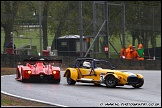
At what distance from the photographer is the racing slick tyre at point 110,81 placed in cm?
1736

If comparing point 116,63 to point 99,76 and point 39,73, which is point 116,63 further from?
point 39,73

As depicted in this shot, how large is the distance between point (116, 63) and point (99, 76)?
40.3 feet

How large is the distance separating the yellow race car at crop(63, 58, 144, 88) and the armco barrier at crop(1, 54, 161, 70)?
29.8 feet

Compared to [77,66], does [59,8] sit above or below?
above

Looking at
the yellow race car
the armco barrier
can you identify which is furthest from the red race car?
the armco barrier

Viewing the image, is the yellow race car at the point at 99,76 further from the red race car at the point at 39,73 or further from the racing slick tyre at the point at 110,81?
the red race car at the point at 39,73

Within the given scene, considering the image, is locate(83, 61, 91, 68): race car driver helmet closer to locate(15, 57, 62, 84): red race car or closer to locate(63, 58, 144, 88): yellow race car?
locate(63, 58, 144, 88): yellow race car

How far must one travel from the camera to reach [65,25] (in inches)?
1172

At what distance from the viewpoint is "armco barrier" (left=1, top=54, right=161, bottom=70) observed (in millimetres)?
27500

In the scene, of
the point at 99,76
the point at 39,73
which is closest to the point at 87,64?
the point at 99,76

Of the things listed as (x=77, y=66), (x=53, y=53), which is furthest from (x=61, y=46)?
→ (x=77, y=66)

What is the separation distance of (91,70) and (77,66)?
2.99 ft

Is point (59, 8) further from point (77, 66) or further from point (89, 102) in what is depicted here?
point (89, 102)

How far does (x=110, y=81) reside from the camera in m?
17.5
